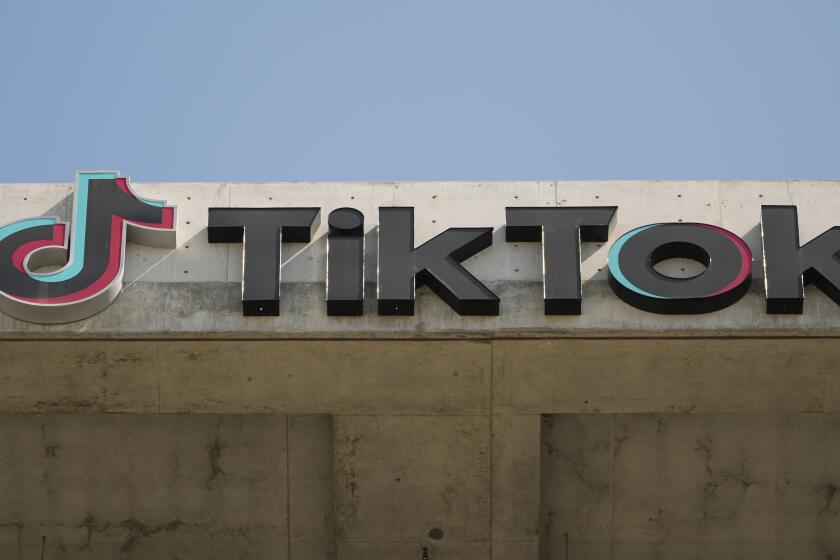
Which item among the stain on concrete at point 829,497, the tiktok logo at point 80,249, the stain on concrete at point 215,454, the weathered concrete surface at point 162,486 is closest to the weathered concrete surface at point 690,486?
the stain on concrete at point 829,497

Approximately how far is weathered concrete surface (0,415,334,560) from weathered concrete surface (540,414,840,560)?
10.1 feet

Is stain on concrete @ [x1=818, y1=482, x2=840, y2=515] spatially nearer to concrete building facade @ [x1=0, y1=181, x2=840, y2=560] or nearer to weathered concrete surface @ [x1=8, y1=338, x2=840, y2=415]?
concrete building facade @ [x1=0, y1=181, x2=840, y2=560]

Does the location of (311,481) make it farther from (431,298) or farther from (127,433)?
(431,298)

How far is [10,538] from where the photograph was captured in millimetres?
16594

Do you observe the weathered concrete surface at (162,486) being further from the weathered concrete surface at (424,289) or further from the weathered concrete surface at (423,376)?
the weathered concrete surface at (424,289)

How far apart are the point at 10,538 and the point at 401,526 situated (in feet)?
16.3

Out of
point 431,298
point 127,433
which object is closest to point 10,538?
point 127,433

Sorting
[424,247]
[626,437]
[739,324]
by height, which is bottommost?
[626,437]

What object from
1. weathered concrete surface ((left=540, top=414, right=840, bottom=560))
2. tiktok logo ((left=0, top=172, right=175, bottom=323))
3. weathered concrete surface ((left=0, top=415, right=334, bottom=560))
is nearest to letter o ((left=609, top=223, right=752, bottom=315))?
Answer: weathered concrete surface ((left=540, top=414, right=840, bottom=560))

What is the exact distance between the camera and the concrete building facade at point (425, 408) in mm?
14617

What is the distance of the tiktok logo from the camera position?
14.3 meters

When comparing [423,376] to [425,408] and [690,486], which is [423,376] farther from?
[690,486]

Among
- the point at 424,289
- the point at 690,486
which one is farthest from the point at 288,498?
the point at 690,486

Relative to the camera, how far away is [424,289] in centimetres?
1470
